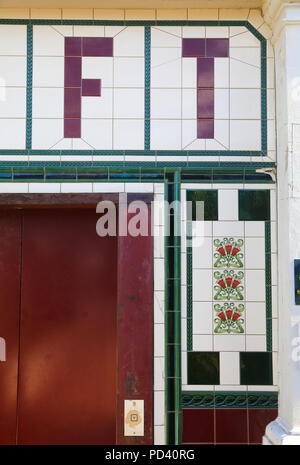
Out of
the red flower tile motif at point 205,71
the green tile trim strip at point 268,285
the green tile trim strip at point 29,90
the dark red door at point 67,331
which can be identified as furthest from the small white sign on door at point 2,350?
the red flower tile motif at point 205,71

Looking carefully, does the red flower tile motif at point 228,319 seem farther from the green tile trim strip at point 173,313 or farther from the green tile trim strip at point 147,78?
the green tile trim strip at point 147,78

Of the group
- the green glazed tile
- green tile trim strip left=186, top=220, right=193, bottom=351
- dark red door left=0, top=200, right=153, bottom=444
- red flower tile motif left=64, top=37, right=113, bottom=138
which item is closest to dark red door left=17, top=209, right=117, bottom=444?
dark red door left=0, top=200, right=153, bottom=444

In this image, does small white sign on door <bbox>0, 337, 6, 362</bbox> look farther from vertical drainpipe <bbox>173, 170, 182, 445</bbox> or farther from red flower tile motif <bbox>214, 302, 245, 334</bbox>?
red flower tile motif <bbox>214, 302, 245, 334</bbox>

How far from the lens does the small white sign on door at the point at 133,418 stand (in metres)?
3.79

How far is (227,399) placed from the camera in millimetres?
3822

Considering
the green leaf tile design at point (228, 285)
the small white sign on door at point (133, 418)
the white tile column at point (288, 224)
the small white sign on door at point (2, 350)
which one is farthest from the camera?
the small white sign on door at point (2, 350)

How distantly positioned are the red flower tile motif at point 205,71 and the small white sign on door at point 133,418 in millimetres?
1915

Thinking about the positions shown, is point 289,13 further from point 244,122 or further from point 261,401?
point 261,401

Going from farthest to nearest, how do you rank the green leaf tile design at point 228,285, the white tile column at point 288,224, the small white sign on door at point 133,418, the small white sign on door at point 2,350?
the small white sign on door at point 2,350 < the green leaf tile design at point 228,285 < the small white sign on door at point 133,418 < the white tile column at point 288,224

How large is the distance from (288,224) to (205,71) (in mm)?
1299

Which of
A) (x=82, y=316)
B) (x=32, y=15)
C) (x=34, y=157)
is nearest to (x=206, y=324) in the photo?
(x=82, y=316)

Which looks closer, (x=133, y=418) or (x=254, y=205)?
(x=133, y=418)

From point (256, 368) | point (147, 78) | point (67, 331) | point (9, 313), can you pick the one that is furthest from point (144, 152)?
Result: point (256, 368)

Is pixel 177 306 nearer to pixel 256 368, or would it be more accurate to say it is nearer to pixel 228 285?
pixel 228 285
